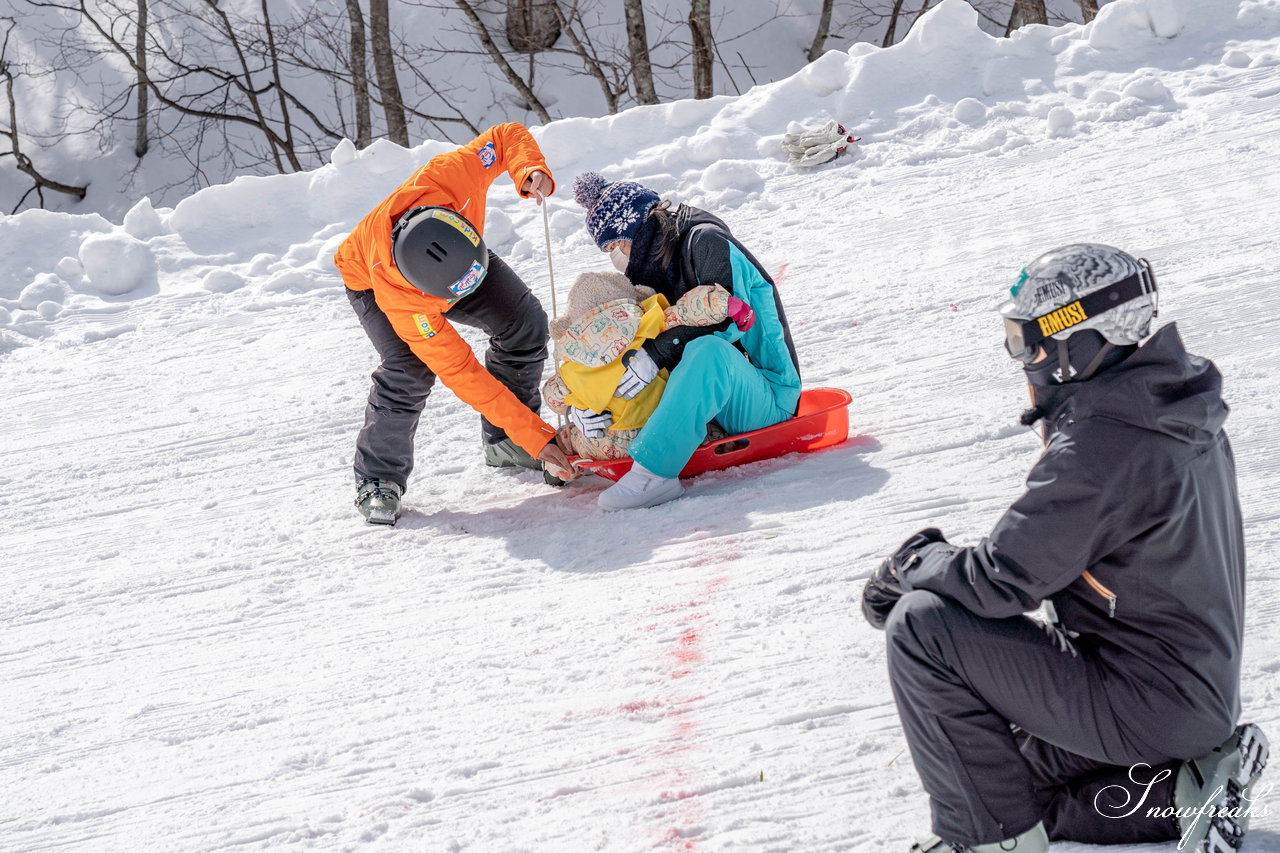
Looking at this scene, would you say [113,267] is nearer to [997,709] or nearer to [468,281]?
[468,281]

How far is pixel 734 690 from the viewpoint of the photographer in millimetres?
2549

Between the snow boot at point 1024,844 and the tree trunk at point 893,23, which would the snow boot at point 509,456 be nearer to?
the snow boot at point 1024,844

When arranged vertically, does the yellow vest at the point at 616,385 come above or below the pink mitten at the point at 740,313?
below

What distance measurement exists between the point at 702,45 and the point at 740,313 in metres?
7.68

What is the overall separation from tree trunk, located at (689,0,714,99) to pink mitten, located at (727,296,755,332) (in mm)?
7387

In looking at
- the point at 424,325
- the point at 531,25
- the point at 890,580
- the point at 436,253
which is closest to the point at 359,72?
the point at 531,25

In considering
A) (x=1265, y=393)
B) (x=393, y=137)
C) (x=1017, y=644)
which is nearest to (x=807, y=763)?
(x=1017, y=644)

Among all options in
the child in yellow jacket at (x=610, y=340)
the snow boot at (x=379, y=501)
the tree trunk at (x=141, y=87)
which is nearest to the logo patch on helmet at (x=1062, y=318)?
the child in yellow jacket at (x=610, y=340)

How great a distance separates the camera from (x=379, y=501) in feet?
12.3

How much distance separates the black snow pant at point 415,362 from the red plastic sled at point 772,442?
0.55m

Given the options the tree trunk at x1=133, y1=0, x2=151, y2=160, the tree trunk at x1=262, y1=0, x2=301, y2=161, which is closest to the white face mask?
the tree trunk at x1=262, y1=0, x2=301, y2=161

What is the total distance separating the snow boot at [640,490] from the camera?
344cm

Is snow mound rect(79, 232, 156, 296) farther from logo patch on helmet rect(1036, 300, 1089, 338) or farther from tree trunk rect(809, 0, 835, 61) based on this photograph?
tree trunk rect(809, 0, 835, 61)

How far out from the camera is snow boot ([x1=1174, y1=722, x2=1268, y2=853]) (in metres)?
1.73
